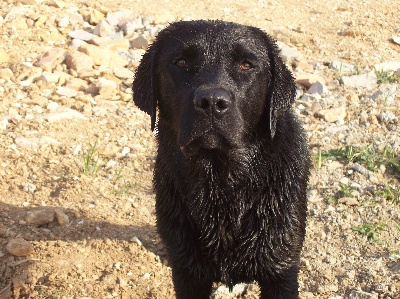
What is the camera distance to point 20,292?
184 inches

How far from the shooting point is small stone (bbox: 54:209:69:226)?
5.09 m

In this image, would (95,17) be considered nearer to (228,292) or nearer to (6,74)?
(6,74)

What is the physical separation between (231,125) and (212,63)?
1.30 ft

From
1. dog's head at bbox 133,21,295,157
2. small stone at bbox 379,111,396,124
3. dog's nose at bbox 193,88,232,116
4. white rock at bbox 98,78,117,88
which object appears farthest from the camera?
white rock at bbox 98,78,117,88

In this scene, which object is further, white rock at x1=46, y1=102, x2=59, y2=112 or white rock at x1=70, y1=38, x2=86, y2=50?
white rock at x1=70, y1=38, x2=86, y2=50

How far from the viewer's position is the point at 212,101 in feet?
10.6

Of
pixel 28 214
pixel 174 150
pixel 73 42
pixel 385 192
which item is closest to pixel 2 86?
pixel 73 42

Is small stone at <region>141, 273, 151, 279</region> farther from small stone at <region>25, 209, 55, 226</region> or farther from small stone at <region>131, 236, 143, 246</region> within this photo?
small stone at <region>25, 209, 55, 226</region>

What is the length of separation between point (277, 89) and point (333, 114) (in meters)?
2.66

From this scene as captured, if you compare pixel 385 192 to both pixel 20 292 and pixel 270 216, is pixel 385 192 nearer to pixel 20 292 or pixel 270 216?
pixel 270 216

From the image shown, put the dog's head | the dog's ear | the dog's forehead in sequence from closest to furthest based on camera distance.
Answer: the dog's head
the dog's forehead
the dog's ear

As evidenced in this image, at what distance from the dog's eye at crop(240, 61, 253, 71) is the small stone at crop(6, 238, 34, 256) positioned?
2279 millimetres

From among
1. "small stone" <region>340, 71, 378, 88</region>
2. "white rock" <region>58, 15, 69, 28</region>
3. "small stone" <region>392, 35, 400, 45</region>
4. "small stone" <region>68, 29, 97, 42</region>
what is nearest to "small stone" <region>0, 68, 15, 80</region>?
"small stone" <region>68, 29, 97, 42</region>

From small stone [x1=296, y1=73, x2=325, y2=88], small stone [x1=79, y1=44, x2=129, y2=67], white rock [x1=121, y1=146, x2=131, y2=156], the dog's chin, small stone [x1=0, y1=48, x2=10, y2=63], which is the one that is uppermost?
the dog's chin
